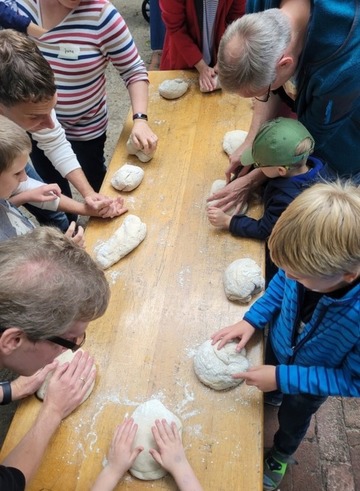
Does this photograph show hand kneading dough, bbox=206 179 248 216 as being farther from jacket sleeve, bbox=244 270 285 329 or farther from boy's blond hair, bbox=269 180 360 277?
boy's blond hair, bbox=269 180 360 277

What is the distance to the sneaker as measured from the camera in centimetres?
191

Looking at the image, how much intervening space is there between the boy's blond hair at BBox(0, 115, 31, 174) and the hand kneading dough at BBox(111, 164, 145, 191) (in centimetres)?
60

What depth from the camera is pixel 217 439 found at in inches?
48.9

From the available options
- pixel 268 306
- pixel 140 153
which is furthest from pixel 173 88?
pixel 268 306

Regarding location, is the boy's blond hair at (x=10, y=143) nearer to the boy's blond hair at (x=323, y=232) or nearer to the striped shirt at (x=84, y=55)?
the striped shirt at (x=84, y=55)

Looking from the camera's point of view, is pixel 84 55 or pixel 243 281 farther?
pixel 84 55

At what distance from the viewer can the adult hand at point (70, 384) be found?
1.30 m

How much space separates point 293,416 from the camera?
65.4 inches

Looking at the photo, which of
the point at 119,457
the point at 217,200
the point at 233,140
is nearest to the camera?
the point at 119,457

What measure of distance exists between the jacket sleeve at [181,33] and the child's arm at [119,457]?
2.27 m

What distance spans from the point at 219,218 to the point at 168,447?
0.98 m

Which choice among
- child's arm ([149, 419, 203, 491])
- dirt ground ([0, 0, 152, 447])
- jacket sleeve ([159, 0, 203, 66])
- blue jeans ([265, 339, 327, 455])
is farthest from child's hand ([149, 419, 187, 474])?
jacket sleeve ([159, 0, 203, 66])

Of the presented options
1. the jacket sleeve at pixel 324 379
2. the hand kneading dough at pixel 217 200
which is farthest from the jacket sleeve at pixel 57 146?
the jacket sleeve at pixel 324 379

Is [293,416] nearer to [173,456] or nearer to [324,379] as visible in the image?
[324,379]
